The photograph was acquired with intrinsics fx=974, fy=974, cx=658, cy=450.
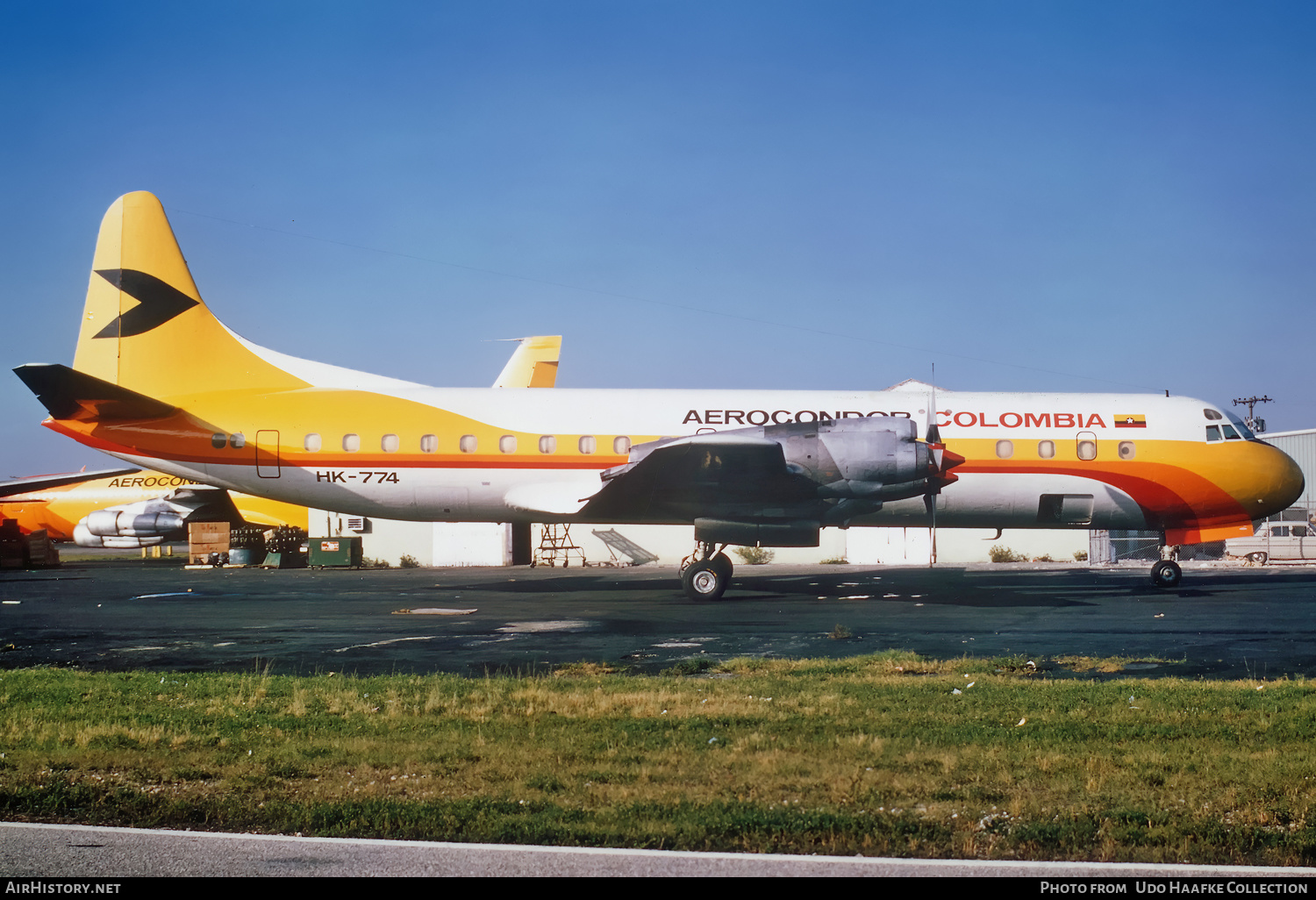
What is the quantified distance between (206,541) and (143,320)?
69.5ft

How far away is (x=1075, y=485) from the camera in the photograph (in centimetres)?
2088

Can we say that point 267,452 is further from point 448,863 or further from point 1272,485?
point 1272,485

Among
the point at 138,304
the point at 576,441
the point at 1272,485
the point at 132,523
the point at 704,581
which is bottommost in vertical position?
the point at 704,581

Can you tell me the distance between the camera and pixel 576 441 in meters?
20.2

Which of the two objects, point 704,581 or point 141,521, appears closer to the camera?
point 704,581

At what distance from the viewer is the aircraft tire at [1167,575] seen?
2173cm

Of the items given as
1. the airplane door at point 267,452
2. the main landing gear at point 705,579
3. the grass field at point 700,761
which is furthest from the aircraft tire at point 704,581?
the grass field at point 700,761

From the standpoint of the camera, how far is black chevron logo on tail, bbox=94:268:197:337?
67.6 ft

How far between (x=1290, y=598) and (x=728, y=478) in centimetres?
1127

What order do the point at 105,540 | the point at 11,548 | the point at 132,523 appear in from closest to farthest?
the point at 11,548
the point at 132,523
the point at 105,540

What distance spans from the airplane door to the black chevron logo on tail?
11.6 feet

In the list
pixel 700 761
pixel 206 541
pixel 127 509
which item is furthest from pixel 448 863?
pixel 127 509

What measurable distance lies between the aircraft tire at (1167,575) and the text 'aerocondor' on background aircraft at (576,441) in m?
0.07

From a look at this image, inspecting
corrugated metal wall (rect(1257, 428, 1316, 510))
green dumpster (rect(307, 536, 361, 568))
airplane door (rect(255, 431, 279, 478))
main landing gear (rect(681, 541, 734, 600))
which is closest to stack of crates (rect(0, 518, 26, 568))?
green dumpster (rect(307, 536, 361, 568))
